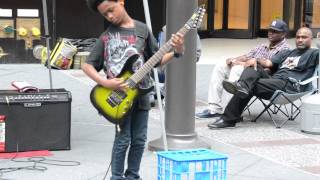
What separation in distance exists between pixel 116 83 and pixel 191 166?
0.88 metres

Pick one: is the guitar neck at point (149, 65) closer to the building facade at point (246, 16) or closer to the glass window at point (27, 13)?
the glass window at point (27, 13)

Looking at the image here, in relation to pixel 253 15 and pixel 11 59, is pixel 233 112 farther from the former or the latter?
pixel 253 15

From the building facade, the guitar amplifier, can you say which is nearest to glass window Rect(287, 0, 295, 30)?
the building facade

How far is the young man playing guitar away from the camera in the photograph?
5043 mm

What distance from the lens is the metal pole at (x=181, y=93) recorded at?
6879 millimetres

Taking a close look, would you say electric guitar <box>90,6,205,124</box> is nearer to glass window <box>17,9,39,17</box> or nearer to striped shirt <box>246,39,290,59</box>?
striped shirt <box>246,39,290,59</box>

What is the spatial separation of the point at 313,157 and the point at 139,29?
277cm

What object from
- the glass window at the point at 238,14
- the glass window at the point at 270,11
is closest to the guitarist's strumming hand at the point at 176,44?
the glass window at the point at 238,14

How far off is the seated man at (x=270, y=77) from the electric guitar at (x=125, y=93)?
3331 millimetres

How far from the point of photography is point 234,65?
348 inches

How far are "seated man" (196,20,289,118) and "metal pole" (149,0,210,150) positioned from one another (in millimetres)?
1898

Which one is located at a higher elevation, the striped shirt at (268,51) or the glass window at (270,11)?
the glass window at (270,11)

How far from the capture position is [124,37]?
5117mm

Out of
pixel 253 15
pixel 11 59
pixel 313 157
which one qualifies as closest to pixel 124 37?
pixel 313 157
